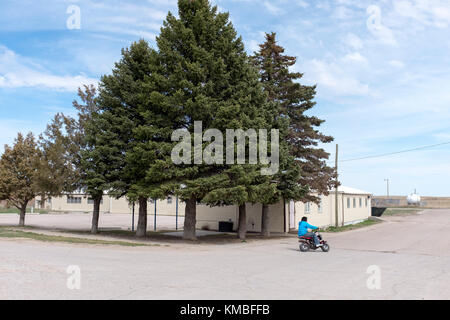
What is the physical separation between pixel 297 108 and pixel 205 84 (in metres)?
8.55

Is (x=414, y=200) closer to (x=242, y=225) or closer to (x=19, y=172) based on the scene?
(x=242, y=225)

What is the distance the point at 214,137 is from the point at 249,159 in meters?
2.12

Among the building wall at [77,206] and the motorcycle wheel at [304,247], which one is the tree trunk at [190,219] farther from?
the building wall at [77,206]

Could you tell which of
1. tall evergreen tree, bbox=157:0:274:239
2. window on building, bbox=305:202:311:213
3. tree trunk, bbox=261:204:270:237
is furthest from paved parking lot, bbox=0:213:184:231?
tall evergreen tree, bbox=157:0:274:239

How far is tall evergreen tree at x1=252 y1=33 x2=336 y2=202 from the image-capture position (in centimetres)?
2484

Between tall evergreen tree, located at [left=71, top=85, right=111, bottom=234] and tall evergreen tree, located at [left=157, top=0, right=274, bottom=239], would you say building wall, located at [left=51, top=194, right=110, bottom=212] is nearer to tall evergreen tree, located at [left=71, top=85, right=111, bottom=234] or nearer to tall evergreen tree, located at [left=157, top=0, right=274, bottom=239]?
tall evergreen tree, located at [left=71, top=85, right=111, bottom=234]

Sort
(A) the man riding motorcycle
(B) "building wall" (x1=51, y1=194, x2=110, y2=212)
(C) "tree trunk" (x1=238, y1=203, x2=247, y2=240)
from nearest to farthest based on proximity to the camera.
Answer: (A) the man riding motorcycle
(C) "tree trunk" (x1=238, y1=203, x2=247, y2=240)
(B) "building wall" (x1=51, y1=194, x2=110, y2=212)

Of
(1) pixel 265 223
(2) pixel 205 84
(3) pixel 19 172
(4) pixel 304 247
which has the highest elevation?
(2) pixel 205 84

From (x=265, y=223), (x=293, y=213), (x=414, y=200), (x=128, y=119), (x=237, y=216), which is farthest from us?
(x=414, y=200)

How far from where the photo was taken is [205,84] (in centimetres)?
1958

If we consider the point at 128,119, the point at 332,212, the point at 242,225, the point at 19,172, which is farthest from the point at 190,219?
the point at 332,212

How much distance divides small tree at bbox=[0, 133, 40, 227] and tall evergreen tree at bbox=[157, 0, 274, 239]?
45.8 feet

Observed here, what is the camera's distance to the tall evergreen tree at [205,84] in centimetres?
1873
